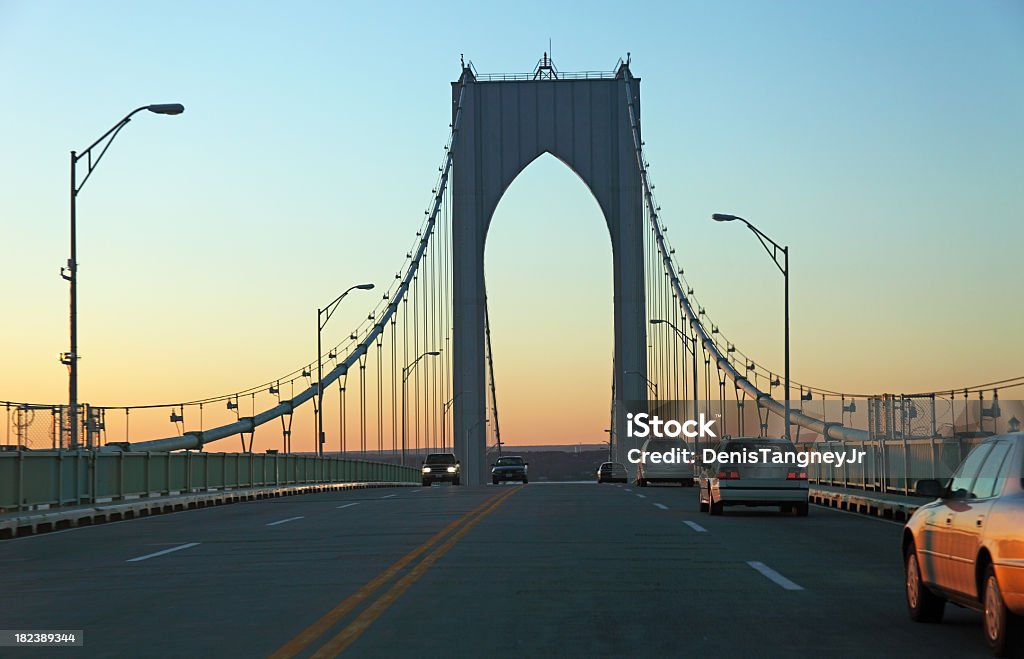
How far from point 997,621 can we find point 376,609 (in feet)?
15.8

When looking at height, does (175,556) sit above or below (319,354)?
below

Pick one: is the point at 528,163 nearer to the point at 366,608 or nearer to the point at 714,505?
the point at 714,505

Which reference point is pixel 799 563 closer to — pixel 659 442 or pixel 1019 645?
pixel 1019 645

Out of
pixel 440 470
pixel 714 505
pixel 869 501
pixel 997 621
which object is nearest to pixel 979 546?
pixel 997 621

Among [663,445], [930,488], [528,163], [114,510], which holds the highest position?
[528,163]

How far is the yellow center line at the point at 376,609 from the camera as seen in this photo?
8977mm

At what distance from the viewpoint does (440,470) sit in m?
73.2

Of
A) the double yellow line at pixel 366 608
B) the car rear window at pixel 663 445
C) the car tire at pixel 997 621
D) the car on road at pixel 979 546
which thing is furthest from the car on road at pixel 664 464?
the car tire at pixel 997 621

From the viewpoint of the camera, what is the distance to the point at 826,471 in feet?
120

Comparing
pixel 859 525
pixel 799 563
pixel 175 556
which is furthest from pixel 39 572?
pixel 859 525

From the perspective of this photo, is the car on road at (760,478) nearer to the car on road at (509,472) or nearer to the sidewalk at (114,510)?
the sidewalk at (114,510)

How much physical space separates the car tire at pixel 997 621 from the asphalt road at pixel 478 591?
0.80ft

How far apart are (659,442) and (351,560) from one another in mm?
34665

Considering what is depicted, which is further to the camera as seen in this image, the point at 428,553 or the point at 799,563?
the point at 428,553
